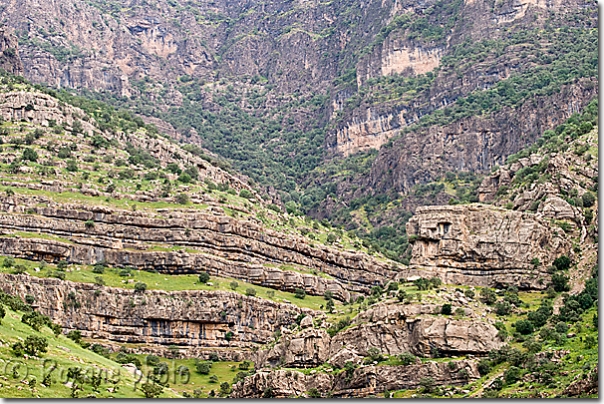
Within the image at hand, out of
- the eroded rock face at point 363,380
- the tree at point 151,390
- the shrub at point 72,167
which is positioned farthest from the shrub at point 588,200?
the shrub at point 72,167

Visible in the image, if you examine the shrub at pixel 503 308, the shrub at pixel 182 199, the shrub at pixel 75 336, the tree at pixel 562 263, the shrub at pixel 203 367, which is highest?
the shrub at pixel 182 199

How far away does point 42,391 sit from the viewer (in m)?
76.1

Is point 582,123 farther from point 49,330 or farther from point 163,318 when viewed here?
point 49,330

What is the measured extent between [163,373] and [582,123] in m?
66.7

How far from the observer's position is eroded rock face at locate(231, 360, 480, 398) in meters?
101

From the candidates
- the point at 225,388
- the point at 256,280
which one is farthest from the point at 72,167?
the point at 225,388

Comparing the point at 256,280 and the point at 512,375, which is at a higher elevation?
the point at 256,280

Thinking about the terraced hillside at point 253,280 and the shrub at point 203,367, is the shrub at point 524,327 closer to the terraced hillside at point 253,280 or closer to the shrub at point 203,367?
the terraced hillside at point 253,280

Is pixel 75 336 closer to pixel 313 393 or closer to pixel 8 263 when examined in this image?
pixel 8 263

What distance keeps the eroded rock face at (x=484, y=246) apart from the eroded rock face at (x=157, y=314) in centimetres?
2118

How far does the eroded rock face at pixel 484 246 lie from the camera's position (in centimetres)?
12650

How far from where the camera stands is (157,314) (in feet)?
455

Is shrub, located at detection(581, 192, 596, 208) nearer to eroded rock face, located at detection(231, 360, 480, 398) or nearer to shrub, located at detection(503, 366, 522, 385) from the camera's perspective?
eroded rock face, located at detection(231, 360, 480, 398)

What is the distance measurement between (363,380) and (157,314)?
138 ft
